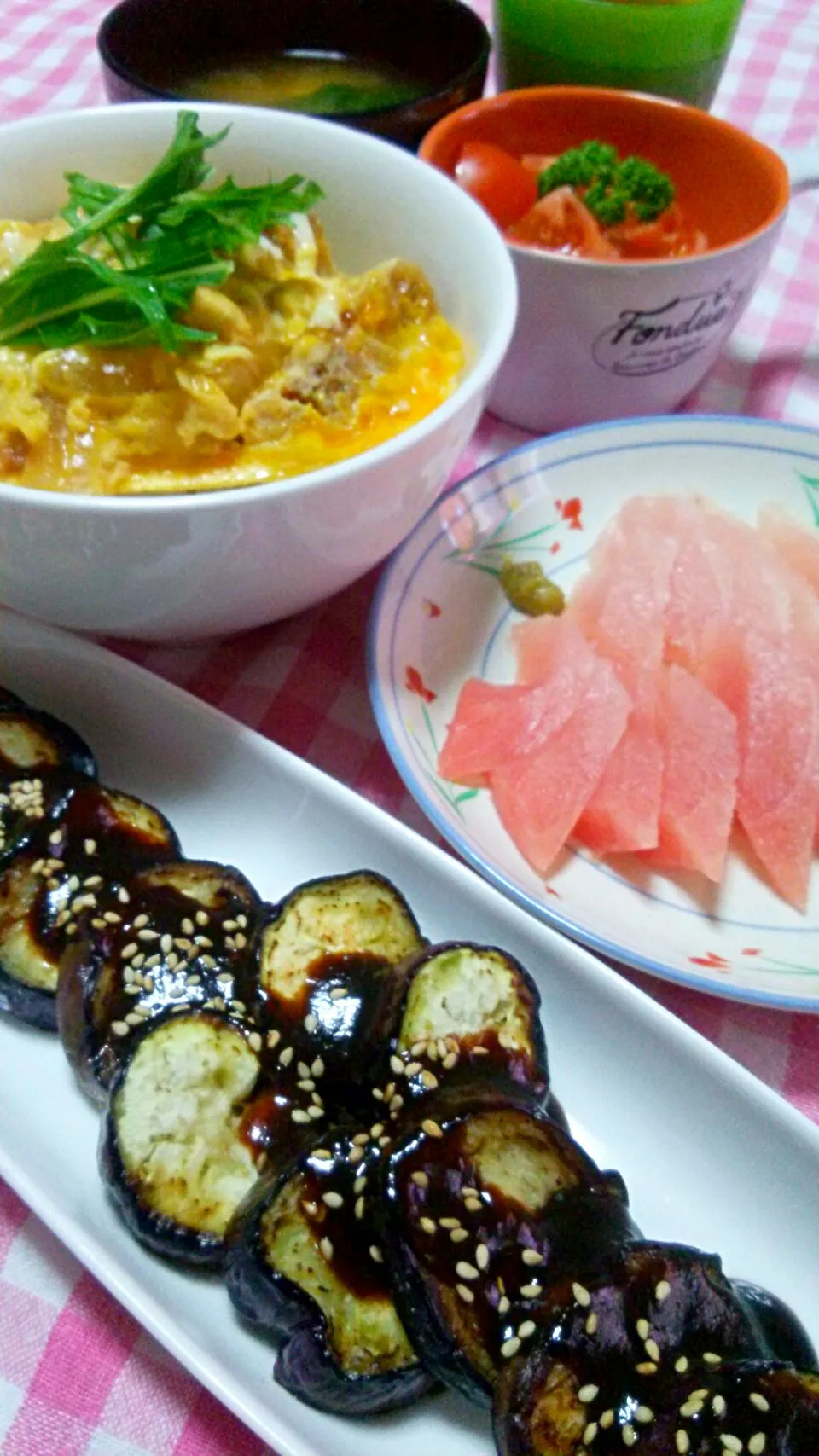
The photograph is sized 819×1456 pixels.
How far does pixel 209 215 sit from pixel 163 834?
82 cm

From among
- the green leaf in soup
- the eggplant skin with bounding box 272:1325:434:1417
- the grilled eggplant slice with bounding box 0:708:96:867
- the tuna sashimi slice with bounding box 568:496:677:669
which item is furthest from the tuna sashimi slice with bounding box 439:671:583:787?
the green leaf in soup

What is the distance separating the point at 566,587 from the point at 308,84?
1.26 metres

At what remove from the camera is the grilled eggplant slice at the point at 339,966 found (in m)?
1.10

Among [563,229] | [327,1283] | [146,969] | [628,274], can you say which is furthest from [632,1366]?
[563,229]

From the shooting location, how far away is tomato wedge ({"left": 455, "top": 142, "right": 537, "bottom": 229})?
1938 millimetres

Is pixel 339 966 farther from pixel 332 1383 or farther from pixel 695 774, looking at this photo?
pixel 695 774

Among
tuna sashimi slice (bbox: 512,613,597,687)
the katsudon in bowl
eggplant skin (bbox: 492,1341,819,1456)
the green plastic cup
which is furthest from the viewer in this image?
the green plastic cup

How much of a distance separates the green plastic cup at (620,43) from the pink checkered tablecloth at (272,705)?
47 centimetres

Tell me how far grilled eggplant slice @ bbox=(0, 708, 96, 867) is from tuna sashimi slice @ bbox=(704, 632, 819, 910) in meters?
0.84

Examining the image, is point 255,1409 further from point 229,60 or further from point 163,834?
point 229,60

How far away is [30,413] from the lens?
1385 millimetres

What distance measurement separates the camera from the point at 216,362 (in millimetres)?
1413

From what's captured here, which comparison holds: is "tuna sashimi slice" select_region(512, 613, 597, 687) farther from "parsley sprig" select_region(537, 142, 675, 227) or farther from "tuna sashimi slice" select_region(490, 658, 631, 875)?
"parsley sprig" select_region(537, 142, 675, 227)

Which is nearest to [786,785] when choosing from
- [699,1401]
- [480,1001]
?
[480,1001]
